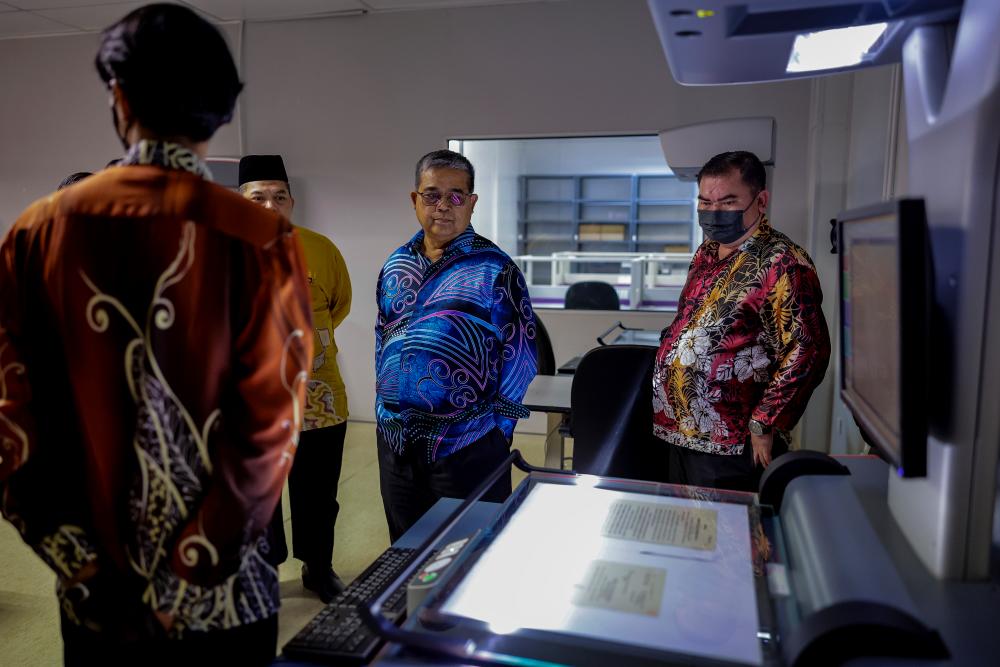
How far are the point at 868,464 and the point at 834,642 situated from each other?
59 cm

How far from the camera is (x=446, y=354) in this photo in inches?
68.2

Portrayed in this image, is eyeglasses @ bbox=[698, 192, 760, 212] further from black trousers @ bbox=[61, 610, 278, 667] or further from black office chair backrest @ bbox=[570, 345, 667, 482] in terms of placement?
black trousers @ bbox=[61, 610, 278, 667]

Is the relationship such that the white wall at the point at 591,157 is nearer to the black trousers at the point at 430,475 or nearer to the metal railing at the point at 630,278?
the metal railing at the point at 630,278

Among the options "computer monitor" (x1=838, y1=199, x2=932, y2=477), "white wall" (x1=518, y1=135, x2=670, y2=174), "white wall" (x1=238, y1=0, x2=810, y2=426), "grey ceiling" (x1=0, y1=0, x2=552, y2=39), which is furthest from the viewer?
"white wall" (x1=518, y1=135, x2=670, y2=174)

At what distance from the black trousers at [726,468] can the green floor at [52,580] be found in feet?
4.29

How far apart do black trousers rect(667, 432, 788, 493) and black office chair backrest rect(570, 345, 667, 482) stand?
0.23m

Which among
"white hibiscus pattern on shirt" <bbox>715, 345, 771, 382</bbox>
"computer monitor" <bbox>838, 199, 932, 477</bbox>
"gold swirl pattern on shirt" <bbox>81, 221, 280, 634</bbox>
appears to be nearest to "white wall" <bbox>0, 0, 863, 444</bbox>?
"white hibiscus pattern on shirt" <bbox>715, 345, 771, 382</bbox>

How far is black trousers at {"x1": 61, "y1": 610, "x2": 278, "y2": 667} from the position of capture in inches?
33.1

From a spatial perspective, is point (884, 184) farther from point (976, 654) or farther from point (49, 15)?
point (49, 15)

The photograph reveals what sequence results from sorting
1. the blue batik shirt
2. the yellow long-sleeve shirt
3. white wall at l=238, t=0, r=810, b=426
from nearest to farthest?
the blue batik shirt < the yellow long-sleeve shirt < white wall at l=238, t=0, r=810, b=426

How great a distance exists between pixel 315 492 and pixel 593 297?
2722 mm

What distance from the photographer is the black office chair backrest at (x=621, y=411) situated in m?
2.18

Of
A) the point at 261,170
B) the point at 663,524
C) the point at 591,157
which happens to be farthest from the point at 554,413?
the point at 591,157

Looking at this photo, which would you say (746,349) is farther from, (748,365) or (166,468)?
(166,468)
